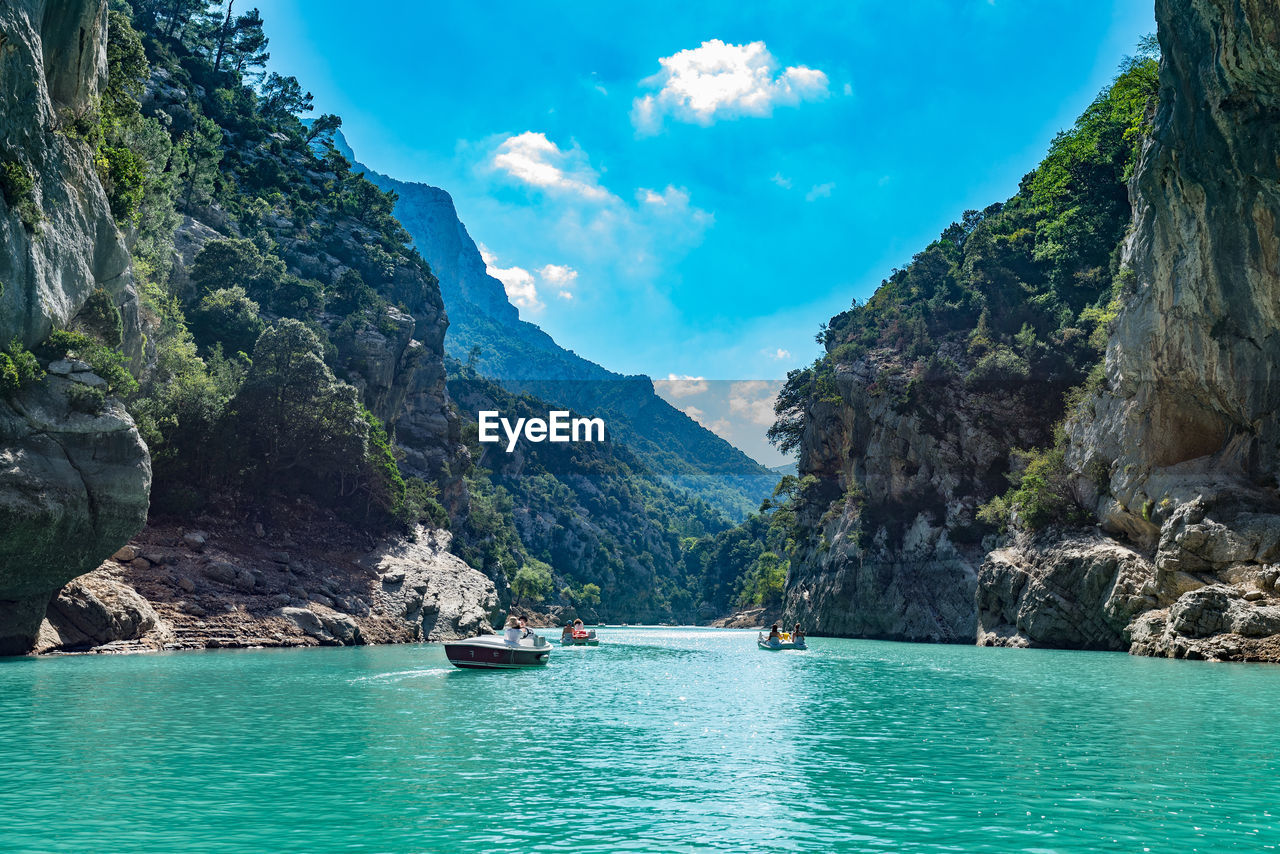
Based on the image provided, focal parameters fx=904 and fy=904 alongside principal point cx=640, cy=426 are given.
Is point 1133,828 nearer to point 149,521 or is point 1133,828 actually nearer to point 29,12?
point 29,12

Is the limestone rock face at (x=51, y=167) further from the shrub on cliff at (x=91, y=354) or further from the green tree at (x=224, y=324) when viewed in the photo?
the green tree at (x=224, y=324)

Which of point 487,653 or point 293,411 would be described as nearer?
point 487,653

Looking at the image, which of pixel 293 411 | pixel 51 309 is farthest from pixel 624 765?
pixel 293 411

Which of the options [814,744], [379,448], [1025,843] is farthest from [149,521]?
[1025,843]

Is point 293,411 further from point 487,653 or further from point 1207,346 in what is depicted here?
point 1207,346

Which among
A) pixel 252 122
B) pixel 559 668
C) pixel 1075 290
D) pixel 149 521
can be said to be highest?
pixel 252 122

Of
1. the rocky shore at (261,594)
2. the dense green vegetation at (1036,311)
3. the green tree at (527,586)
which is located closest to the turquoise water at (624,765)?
the rocky shore at (261,594)
